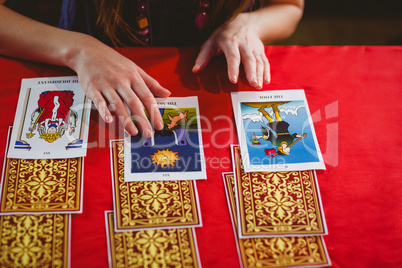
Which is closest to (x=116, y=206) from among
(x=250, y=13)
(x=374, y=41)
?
(x=250, y=13)

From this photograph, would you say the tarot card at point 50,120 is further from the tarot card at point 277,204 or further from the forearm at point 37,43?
the tarot card at point 277,204

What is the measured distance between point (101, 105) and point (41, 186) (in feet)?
0.68

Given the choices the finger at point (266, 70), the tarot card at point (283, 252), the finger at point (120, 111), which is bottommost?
the tarot card at point (283, 252)

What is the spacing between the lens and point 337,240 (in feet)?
1.97

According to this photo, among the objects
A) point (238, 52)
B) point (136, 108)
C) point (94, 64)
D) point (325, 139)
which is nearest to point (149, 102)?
point (136, 108)

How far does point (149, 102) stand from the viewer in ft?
2.35

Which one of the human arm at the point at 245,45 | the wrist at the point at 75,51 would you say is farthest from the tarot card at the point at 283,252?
the wrist at the point at 75,51

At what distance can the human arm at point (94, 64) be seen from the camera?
70 centimetres

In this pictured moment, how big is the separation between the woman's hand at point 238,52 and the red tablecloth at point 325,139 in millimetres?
32

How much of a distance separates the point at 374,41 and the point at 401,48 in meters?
1.09

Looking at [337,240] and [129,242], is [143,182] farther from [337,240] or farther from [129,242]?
[337,240]

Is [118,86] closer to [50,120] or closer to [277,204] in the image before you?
[50,120]

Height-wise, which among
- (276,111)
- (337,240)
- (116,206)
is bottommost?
(337,240)

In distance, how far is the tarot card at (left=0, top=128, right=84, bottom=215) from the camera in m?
0.59
